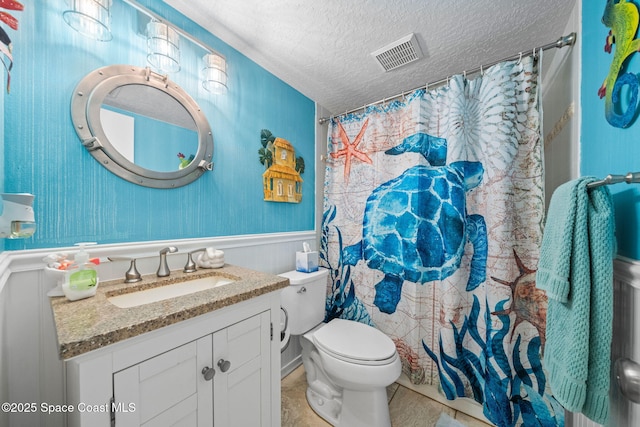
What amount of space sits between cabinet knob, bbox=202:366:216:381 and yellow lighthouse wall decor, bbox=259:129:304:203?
99cm

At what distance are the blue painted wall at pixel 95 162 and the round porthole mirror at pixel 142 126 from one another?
0.12 feet

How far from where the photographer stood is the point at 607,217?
0.57m

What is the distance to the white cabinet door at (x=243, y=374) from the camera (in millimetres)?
719

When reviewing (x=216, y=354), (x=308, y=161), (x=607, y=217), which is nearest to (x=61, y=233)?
(x=216, y=354)

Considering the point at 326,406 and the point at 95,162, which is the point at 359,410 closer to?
the point at 326,406

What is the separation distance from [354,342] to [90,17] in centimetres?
183

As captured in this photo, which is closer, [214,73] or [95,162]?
[95,162]

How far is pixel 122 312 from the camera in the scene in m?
0.59

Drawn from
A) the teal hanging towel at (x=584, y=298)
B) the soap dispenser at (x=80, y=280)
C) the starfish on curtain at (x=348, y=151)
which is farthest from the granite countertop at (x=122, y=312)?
the starfish on curtain at (x=348, y=151)

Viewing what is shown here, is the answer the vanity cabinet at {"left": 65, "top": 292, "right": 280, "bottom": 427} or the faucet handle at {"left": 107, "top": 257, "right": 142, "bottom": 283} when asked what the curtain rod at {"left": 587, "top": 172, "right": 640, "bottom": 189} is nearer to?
the vanity cabinet at {"left": 65, "top": 292, "right": 280, "bottom": 427}

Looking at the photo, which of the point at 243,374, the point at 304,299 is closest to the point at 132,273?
the point at 243,374

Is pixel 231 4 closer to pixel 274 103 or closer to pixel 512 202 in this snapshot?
pixel 274 103

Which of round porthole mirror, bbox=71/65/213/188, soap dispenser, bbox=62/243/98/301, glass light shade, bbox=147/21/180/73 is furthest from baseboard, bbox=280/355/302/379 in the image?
glass light shade, bbox=147/21/180/73

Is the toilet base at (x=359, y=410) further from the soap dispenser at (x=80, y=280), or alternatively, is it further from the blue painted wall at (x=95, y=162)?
the soap dispenser at (x=80, y=280)
